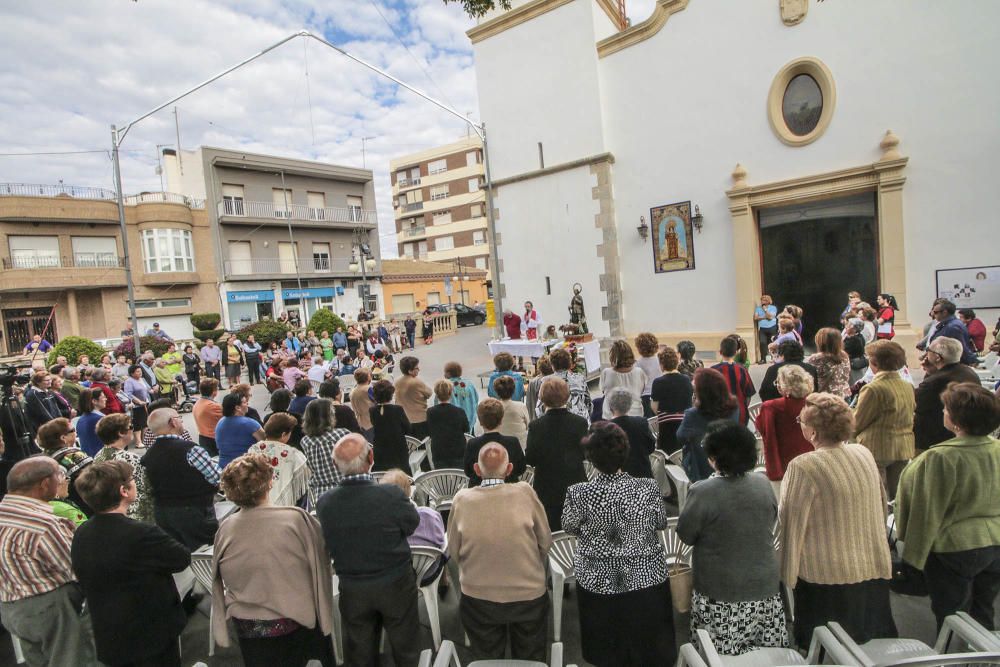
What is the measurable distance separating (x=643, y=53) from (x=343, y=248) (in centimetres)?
2582

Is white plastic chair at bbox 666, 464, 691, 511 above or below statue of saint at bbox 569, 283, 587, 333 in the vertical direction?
below

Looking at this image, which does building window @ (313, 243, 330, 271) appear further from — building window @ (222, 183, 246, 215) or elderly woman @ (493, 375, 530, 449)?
elderly woman @ (493, 375, 530, 449)

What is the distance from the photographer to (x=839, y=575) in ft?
7.83

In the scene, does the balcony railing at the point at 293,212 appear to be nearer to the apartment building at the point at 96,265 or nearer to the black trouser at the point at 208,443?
the apartment building at the point at 96,265

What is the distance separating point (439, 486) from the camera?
4391 mm

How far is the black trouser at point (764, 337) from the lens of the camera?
10.9 meters

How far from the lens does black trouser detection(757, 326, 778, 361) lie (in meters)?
10.9

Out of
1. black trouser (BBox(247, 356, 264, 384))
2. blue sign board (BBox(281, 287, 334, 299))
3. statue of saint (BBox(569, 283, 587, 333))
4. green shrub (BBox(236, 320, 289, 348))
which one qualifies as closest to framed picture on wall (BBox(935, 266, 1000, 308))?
statue of saint (BBox(569, 283, 587, 333))

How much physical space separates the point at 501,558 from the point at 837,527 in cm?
146

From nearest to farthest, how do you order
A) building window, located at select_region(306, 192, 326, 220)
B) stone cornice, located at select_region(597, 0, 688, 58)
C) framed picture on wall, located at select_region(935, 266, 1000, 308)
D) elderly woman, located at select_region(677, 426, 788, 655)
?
elderly woman, located at select_region(677, 426, 788, 655), framed picture on wall, located at select_region(935, 266, 1000, 308), stone cornice, located at select_region(597, 0, 688, 58), building window, located at select_region(306, 192, 326, 220)

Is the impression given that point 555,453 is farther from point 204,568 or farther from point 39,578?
point 39,578

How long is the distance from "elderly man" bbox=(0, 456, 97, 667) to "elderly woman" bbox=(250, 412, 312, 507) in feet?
3.86

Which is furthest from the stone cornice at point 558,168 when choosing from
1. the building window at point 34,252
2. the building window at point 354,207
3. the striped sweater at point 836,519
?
the building window at point 34,252

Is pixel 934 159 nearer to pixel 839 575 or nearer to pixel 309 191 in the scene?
pixel 839 575
